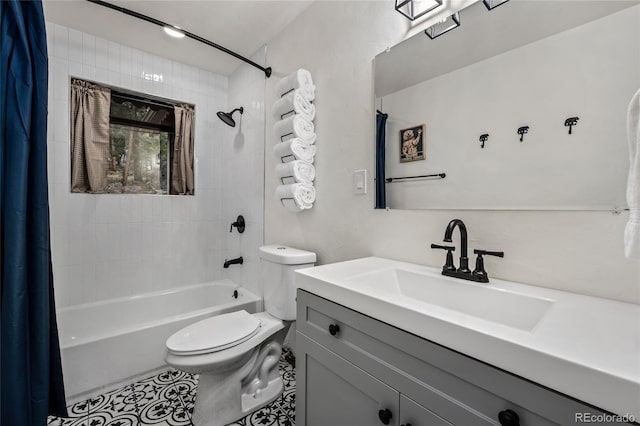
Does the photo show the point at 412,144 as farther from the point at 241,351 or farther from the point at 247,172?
the point at 247,172

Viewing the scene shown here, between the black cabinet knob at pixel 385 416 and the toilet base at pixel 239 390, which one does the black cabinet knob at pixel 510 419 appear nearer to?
the black cabinet knob at pixel 385 416

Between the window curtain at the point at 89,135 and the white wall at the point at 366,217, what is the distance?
1319mm

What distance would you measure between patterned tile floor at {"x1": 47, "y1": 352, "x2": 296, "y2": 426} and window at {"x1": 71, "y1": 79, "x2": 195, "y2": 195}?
1.51 metres

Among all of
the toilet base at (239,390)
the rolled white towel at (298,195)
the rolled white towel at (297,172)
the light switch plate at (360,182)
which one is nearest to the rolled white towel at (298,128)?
the rolled white towel at (297,172)

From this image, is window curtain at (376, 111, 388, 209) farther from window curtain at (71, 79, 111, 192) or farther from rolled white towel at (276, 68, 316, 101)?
window curtain at (71, 79, 111, 192)

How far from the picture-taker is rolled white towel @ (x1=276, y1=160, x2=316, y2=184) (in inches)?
67.7

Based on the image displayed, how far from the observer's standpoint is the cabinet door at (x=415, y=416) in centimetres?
67

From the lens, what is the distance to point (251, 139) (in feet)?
8.13

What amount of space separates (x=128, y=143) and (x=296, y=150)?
172 centimetres

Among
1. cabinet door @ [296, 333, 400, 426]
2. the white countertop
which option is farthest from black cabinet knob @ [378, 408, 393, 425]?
the white countertop

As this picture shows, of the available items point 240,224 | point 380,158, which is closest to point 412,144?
point 380,158

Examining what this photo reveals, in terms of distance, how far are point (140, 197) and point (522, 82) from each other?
2.70m

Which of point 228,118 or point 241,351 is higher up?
point 228,118

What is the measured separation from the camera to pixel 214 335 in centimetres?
147
